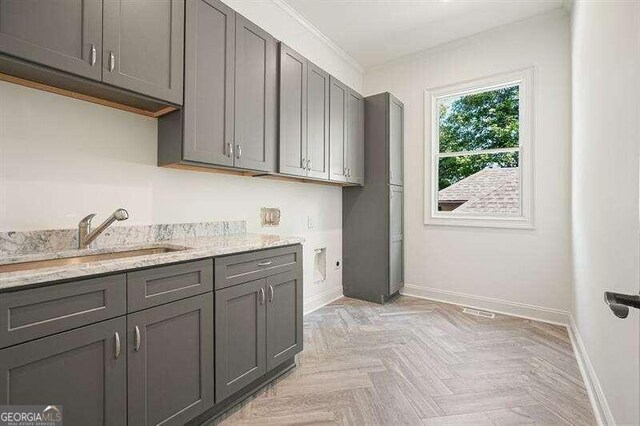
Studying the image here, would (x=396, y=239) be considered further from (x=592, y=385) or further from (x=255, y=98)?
(x=255, y=98)

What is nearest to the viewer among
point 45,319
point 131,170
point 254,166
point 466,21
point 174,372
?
point 45,319

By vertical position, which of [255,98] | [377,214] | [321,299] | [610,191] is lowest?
[321,299]

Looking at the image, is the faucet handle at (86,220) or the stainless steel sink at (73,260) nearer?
the stainless steel sink at (73,260)

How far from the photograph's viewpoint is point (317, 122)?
9.62ft

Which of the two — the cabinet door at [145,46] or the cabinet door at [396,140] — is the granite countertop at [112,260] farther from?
the cabinet door at [396,140]

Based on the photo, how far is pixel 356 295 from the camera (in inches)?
152

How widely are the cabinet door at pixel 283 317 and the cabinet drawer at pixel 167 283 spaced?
0.50m

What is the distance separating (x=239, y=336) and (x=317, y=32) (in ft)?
11.0

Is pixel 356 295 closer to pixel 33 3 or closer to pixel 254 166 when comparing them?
pixel 254 166

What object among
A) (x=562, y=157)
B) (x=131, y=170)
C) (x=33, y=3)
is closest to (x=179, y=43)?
(x=33, y=3)

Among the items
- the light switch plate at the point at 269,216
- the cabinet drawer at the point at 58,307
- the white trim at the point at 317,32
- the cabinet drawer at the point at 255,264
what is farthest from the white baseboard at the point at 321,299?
the white trim at the point at 317,32

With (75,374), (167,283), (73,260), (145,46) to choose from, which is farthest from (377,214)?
(75,374)

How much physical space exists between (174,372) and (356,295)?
106 inches
